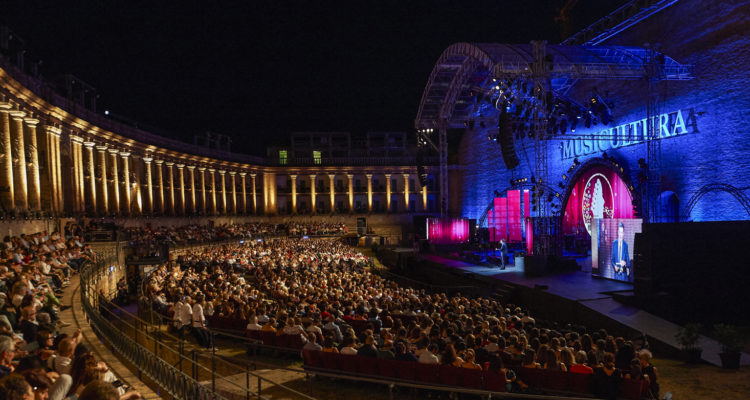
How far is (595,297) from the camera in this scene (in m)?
17.2

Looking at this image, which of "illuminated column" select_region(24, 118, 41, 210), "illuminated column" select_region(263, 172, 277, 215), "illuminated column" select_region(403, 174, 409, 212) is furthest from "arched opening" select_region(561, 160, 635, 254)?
"illuminated column" select_region(263, 172, 277, 215)

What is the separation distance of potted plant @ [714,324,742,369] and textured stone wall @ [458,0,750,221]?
34.6 ft

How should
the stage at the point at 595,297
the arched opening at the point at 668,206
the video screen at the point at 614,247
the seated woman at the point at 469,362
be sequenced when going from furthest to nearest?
the arched opening at the point at 668,206
the video screen at the point at 614,247
the stage at the point at 595,297
the seated woman at the point at 469,362

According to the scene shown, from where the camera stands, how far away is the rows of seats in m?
7.96

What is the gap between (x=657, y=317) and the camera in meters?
15.4

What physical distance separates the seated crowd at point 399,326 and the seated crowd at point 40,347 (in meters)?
3.31

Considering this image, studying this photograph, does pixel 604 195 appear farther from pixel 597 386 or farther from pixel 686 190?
pixel 597 386

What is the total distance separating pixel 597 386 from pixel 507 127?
18.5 meters

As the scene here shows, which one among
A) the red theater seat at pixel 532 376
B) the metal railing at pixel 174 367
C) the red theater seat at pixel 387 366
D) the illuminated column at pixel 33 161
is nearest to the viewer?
the metal railing at pixel 174 367

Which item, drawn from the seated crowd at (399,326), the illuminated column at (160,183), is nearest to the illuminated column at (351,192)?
the illuminated column at (160,183)

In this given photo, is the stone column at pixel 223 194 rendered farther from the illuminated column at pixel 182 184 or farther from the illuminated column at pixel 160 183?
the illuminated column at pixel 160 183

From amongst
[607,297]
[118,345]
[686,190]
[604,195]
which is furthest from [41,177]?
[686,190]

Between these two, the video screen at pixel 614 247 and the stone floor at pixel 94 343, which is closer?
the stone floor at pixel 94 343

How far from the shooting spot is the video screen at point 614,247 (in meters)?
19.1
